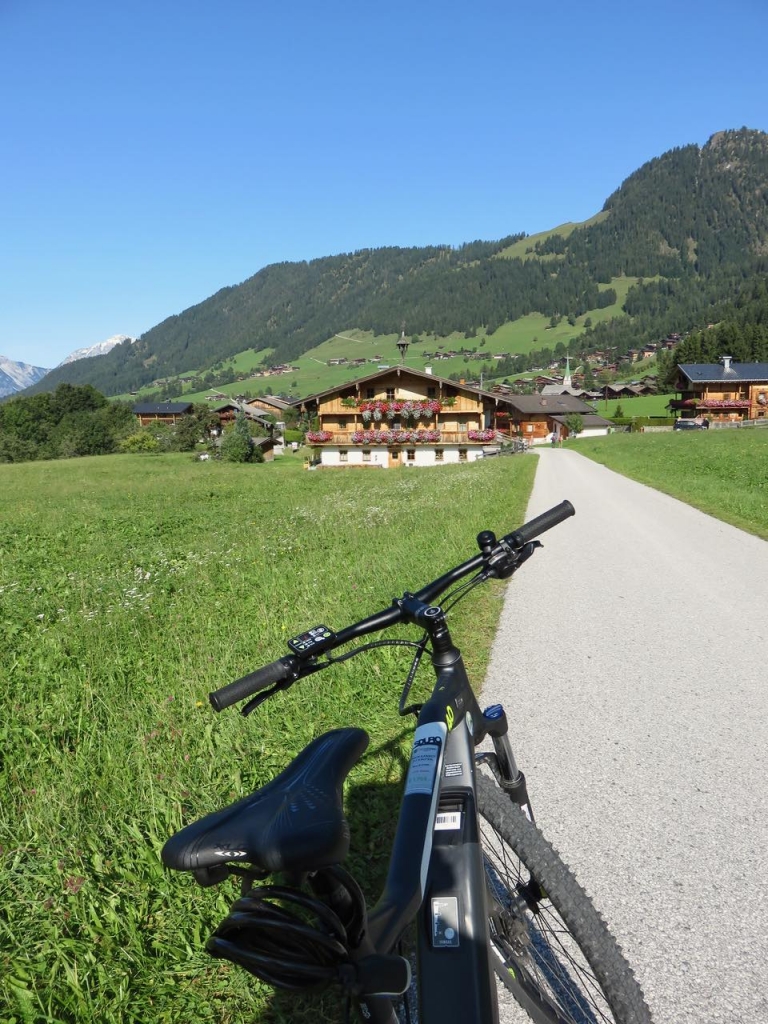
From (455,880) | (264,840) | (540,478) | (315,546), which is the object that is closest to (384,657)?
(455,880)

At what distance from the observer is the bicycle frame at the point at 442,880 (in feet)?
5.04

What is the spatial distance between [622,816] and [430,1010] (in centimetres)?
213

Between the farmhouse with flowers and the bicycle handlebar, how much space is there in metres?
45.9

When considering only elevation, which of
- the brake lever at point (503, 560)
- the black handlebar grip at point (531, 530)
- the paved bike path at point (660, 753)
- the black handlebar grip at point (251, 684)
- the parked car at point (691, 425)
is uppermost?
the parked car at point (691, 425)

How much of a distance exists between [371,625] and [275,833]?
0.76 meters

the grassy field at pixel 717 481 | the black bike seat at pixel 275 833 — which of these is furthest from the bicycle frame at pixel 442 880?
the grassy field at pixel 717 481

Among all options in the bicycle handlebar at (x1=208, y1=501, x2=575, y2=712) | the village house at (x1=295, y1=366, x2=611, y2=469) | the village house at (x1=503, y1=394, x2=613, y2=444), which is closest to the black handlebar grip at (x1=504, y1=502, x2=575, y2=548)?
the bicycle handlebar at (x1=208, y1=501, x2=575, y2=712)

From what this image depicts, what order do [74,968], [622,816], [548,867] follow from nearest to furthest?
[548,867] < [74,968] < [622,816]

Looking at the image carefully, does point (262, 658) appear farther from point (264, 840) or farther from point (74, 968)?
point (264, 840)

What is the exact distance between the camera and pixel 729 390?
77.7 m

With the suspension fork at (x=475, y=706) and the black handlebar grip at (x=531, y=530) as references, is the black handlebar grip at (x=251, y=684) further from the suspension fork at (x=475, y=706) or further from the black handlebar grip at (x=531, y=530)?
the black handlebar grip at (x=531, y=530)

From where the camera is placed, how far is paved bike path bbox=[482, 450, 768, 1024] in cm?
246

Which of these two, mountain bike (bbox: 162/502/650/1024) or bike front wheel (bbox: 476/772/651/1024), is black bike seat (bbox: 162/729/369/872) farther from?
bike front wheel (bbox: 476/772/651/1024)

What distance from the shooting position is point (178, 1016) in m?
2.16
